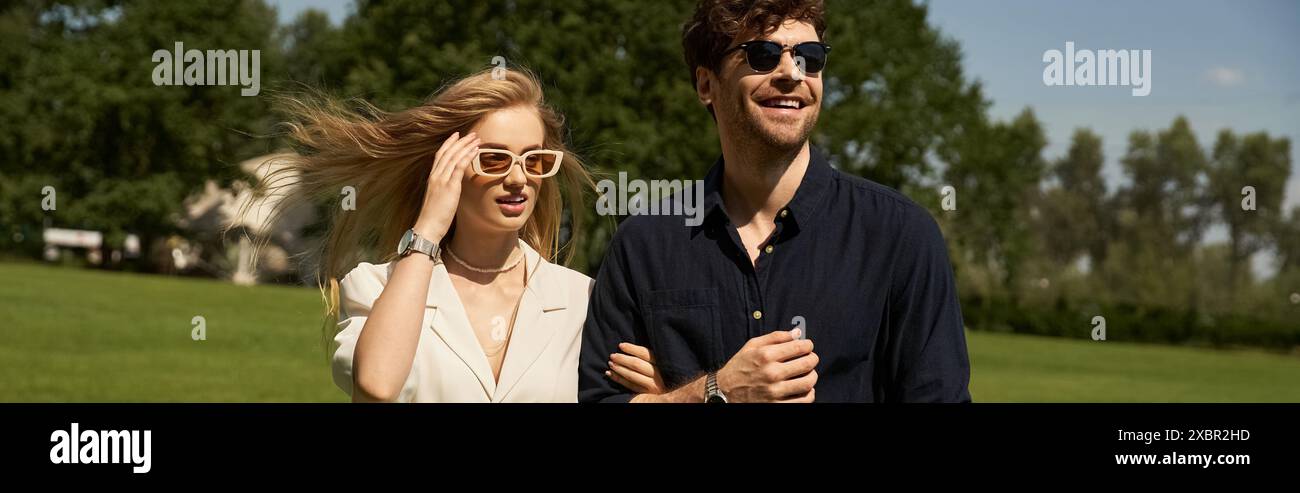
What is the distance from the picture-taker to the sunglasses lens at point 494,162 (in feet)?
16.2

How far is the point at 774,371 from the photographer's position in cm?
414

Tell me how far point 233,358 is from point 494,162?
81.6 feet

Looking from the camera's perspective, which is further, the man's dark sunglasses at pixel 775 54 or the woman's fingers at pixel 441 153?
the woman's fingers at pixel 441 153

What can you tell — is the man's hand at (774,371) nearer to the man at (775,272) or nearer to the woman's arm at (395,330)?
the man at (775,272)

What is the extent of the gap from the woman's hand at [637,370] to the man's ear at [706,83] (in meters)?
1.01

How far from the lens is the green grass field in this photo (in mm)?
22312

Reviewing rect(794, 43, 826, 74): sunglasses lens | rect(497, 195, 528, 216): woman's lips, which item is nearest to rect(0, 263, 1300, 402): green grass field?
rect(497, 195, 528, 216): woman's lips

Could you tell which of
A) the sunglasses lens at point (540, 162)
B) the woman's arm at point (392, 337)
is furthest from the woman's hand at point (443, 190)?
the sunglasses lens at point (540, 162)
